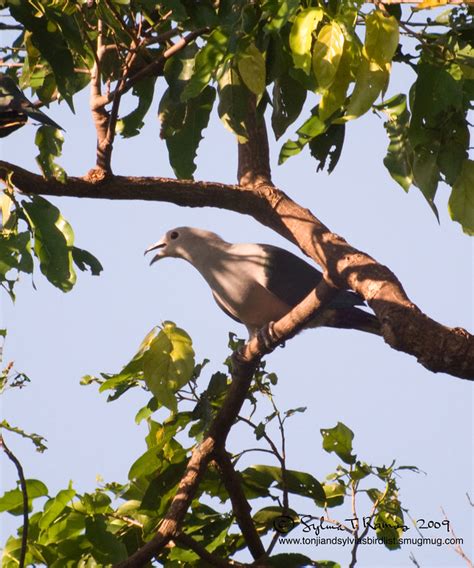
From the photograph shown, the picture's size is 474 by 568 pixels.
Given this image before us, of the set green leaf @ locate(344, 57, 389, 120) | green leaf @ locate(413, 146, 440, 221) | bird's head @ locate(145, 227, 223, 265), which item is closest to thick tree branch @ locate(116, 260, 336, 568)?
green leaf @ locate(413, 146, 440, 221)

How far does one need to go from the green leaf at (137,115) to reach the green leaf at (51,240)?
90 centimetres

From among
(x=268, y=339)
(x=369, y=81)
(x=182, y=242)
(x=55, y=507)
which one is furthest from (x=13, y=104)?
(x=182, y=242)

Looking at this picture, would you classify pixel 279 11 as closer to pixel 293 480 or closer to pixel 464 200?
pixel 464 200

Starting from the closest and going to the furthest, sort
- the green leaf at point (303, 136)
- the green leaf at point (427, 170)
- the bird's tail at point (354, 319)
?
the green leaf at point (303, 136)
the green leaf at point (427, 170)
the bird's tail at point (354, 319)

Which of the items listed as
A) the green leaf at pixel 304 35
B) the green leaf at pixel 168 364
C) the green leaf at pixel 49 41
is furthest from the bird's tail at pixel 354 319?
the green leaf at pixel 304 35

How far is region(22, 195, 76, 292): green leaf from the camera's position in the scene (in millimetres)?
2619

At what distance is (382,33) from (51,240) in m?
1.28

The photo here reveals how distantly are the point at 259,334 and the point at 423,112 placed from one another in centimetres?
149

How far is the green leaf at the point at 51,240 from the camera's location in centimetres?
262

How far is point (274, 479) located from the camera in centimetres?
342

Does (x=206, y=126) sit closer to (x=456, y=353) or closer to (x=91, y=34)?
(x=91, y=34)

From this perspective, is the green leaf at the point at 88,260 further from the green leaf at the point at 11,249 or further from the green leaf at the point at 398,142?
the green leaf at the point at 398,142

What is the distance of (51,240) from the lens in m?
2.62

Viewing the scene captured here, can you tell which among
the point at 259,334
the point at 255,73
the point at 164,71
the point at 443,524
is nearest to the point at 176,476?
the point at 259,334
